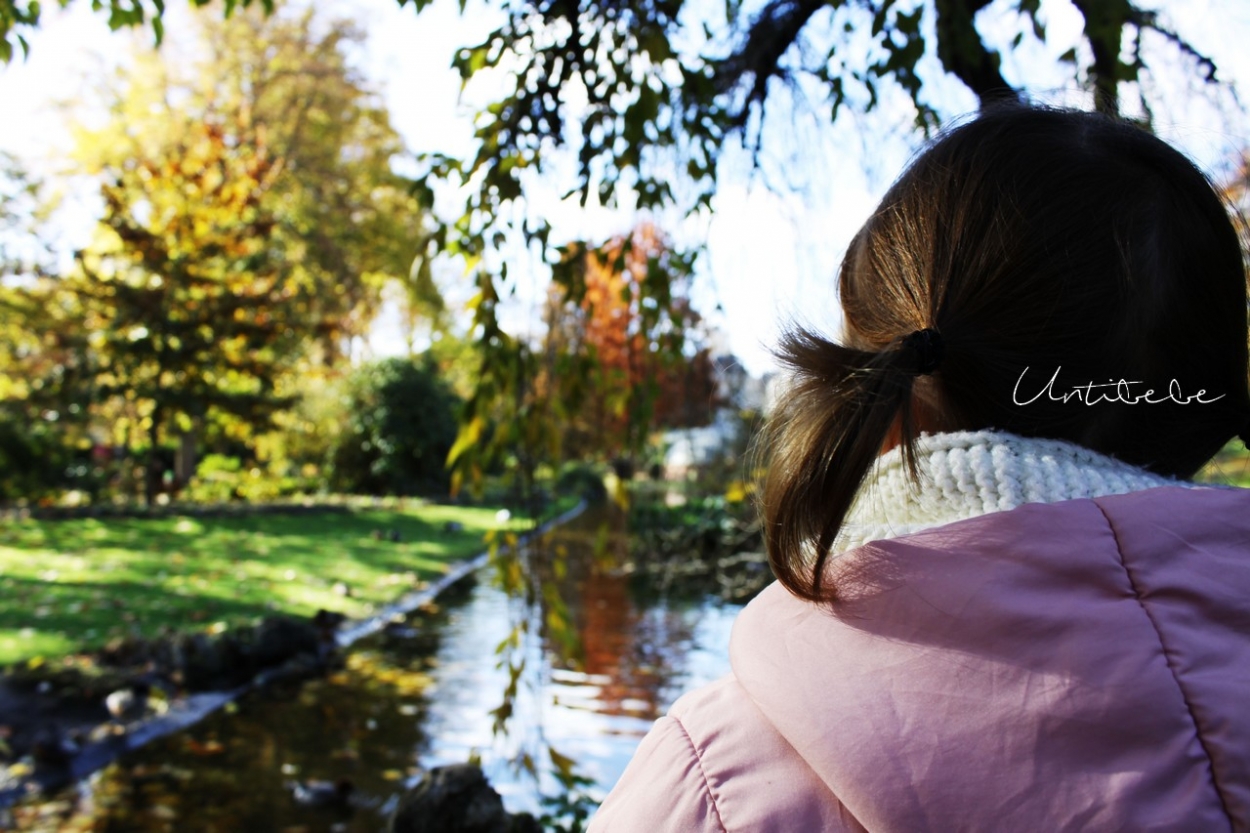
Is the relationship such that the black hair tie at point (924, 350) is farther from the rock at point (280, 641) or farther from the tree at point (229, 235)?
the tree at point (229, 235)

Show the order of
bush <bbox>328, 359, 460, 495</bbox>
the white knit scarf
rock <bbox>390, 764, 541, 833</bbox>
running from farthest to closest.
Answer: bush <bbox>328, 359, 460, 495</bbox>, rock <bbox>390, 764, 541, 833</bbox>, the white knit scarf

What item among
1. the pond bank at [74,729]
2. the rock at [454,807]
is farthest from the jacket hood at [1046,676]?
the rock at [454,807]

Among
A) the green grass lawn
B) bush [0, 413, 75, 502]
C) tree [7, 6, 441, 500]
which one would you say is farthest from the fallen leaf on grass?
bush [0, 413, 75, 502]

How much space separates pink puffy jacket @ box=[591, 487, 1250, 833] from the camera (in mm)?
685

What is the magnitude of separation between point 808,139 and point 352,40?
77.9 ft

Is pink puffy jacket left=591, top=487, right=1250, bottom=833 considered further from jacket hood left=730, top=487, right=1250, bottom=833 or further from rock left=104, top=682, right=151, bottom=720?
rock left=104, top=682, right=151, bottom=720

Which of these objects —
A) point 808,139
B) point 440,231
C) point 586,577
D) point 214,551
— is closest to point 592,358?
point 440,231

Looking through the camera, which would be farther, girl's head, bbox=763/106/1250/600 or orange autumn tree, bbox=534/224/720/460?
orange autumn tree, bbox=534/224/720/460

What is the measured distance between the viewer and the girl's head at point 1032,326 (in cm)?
89

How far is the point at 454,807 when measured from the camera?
3.27 metres

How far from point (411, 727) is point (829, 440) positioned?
15.9 ft

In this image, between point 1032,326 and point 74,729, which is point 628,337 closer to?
point 74,729

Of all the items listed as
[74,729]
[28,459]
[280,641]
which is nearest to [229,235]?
[28,459]

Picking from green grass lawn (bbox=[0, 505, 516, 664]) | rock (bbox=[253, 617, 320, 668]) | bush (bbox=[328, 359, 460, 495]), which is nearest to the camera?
rock (bbox=[253, 617, 320, 668])
